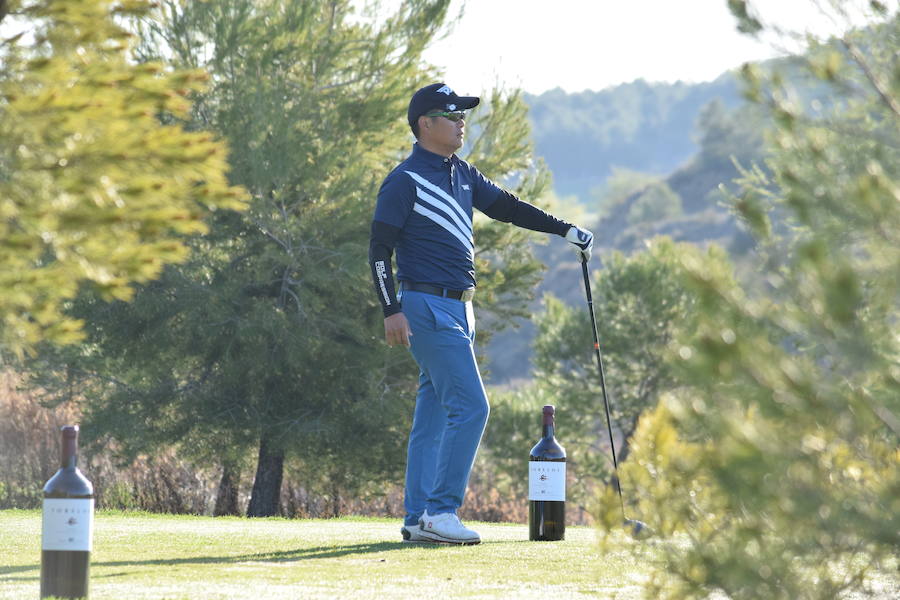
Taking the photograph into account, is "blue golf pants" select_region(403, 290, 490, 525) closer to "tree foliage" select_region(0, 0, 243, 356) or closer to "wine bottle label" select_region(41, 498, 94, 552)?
"wine bottle label" select_region(41, 498, 94, 552)

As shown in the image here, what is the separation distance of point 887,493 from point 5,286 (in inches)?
74.0

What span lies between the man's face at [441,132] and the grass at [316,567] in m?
1.84

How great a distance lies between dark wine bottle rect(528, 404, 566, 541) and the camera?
595 cm

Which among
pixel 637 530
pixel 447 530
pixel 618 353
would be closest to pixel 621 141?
pixel 618 353

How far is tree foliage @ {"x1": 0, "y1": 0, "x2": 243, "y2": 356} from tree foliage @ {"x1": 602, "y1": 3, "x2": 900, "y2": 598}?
45.4 inches

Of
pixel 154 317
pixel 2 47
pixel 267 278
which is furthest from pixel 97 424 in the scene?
pixel 2 47

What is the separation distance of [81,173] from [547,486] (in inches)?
142

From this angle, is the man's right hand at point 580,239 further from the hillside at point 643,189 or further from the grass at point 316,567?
→ the hillside at point 643,189

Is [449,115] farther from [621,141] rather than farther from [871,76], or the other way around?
[621,141]

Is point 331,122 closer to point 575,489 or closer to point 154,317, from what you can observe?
point 154,317

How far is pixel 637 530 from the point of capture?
9.83ft

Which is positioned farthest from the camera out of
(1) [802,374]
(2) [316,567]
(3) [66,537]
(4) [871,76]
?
(2) [316,567]

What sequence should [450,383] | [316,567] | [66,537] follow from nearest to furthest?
[66,537], [316,567], [450,383]

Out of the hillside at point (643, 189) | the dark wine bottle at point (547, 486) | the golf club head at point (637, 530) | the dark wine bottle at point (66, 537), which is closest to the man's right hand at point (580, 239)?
the dark wine bottle at point (547, 486)
